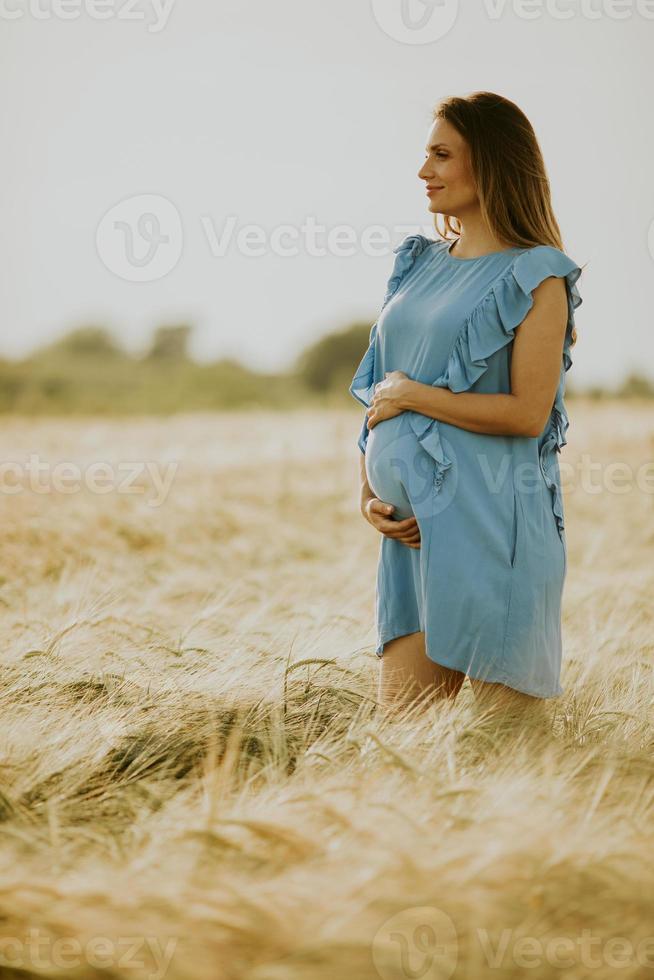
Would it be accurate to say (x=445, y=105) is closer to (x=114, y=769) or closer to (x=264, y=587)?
(x=114, y=769)

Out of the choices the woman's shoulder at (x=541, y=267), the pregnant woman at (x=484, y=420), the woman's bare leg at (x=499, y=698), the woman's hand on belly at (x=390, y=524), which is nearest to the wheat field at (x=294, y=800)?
the woman's bare leg at (x=499, y=698)

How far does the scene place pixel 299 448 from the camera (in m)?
9.13

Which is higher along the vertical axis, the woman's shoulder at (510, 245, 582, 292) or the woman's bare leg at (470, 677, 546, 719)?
the woman's shoulder at (510, 245, 582, 292)

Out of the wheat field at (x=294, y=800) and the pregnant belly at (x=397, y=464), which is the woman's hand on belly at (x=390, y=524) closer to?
the pregnant belly at (x=397, y=464)

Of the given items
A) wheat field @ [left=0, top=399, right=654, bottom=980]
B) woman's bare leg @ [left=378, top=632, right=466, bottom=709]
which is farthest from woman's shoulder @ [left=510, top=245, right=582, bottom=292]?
wheat field @ [left=0, top=399, right=654, bottom=980]

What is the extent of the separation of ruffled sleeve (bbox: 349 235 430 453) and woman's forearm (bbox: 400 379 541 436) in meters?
0.33

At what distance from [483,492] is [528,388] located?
0.95ft

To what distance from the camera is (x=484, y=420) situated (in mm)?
2646

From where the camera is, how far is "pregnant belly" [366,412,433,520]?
274cm

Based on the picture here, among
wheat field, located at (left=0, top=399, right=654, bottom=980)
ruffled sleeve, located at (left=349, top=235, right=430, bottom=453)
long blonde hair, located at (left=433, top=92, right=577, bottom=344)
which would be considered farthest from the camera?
ruffled sleeve, located at (left=349, top=235, right=430, bottom=453)

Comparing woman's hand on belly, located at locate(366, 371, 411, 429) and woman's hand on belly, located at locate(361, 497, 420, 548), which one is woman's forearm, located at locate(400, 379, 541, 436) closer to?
woman's hand on belly, located at locate(366, 371, 411, 429)

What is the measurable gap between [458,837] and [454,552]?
83cm

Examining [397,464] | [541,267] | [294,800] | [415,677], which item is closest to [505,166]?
[541,267]

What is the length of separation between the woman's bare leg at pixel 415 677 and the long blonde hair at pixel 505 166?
111 centimetres
